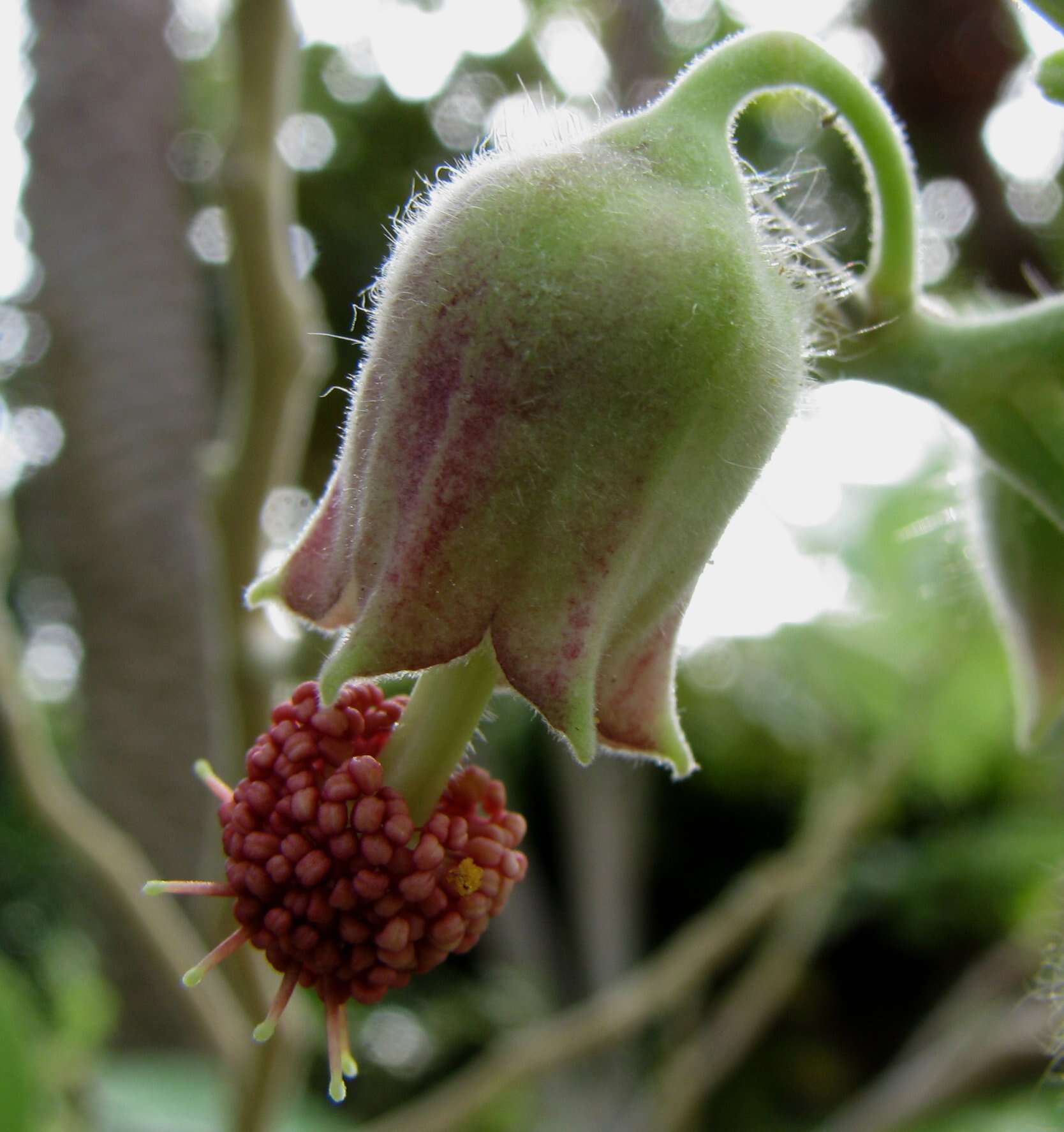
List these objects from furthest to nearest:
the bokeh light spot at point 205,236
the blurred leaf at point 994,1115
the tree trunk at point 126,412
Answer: the bokeh light spot at point 205,236, the tree trunk at point 126,412, the blurred leaf at point 994,1115

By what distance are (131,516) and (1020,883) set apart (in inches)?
150

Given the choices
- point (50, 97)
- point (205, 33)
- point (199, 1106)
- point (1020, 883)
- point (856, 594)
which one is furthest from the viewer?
point (1020, 883)

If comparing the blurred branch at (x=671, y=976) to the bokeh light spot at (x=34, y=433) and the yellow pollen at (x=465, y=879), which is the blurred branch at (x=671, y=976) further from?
the bokeh light spot at (x=34, y=433)

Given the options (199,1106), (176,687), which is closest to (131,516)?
(176,687)

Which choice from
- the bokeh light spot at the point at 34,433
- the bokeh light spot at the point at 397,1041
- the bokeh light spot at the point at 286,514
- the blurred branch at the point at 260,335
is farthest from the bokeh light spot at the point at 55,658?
the blurred branch at the point at 260,335

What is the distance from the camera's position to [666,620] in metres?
0.54

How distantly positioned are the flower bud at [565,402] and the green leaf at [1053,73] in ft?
0.57

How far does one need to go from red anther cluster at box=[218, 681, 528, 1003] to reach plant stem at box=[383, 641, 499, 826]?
12 mm

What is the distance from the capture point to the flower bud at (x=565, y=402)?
46cm

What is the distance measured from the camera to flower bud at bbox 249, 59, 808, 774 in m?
0.46

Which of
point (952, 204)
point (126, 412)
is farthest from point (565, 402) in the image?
point (952, 204)

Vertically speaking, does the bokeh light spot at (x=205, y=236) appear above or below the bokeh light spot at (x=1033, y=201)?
above

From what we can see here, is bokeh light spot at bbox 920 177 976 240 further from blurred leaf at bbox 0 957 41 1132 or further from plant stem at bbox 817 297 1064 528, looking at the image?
blurred leaf at bbox 0 957 41 1132

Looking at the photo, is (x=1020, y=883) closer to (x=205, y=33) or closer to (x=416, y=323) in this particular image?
(x=205, y=33)
